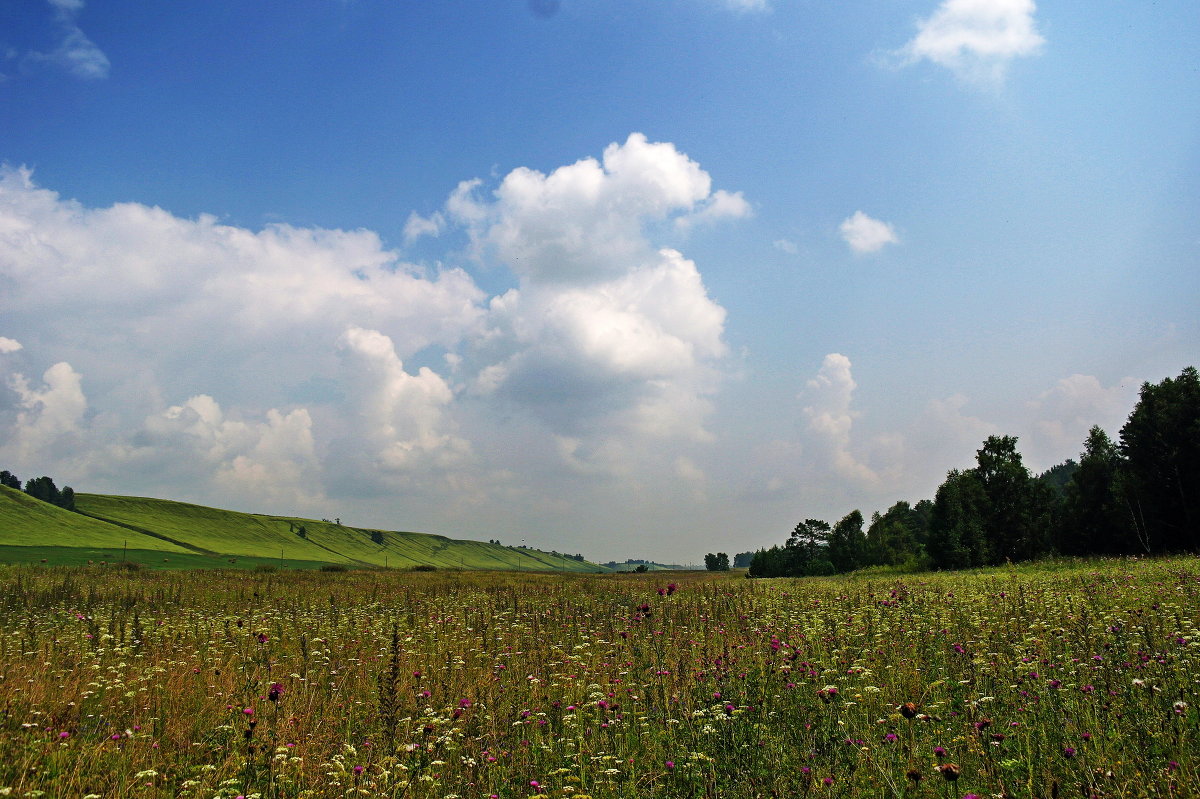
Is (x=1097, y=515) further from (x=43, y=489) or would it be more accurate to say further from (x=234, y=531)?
(x=43, y=489)

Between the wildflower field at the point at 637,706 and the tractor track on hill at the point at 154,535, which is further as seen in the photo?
the tractor track on hill at the point at 154,535

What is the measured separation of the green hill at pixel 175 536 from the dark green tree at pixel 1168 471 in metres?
92.8

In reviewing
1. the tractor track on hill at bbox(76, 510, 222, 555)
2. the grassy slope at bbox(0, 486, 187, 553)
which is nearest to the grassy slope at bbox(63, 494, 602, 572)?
the tractor track on hill at bbox(76, 510, 222, 555)

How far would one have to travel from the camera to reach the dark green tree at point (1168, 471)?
3528 cm

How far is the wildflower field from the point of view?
13.9 feet

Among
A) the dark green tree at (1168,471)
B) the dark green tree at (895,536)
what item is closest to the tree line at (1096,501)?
the dark green tree at (1168,471)

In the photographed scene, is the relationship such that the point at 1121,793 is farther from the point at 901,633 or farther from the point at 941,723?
the point at 901,633

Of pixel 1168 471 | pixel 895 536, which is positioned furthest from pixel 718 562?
pixel 1168 471

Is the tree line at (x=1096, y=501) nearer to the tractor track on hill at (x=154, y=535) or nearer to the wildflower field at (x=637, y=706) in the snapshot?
the wildflower field at (x=637, y=706)

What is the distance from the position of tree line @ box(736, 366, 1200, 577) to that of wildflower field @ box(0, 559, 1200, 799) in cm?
3117

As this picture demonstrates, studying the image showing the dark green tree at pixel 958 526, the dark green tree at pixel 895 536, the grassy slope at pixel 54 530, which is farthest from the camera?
the grassy slope at pixel 54 530

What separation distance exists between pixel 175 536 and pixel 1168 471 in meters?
153

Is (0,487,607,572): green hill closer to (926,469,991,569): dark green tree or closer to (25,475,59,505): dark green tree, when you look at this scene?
(25,475,59,505): dark green tree

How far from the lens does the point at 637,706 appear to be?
6.52 meters
